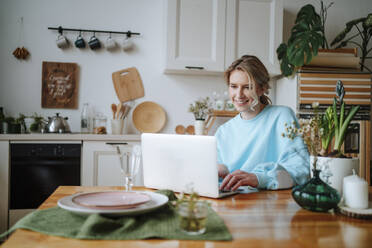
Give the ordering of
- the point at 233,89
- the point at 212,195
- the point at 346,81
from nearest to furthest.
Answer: the point at 212,195
the point at 233,89
the point at 346,81

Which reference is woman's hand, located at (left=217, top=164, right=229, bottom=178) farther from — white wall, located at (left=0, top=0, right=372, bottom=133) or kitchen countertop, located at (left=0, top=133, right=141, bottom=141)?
white wall, located at (left=0, top=0, right=372, bottom=133)

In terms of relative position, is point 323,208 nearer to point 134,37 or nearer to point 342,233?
point 342,233

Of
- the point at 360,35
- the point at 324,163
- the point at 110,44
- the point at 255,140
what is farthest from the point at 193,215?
the point at 360,35

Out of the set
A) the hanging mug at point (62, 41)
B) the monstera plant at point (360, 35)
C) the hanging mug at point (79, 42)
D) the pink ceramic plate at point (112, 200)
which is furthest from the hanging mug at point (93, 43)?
the pink ceramic plate at point (112, 200)

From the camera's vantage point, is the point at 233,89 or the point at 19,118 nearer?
the point at 233,89

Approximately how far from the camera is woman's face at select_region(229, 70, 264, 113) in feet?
5.66

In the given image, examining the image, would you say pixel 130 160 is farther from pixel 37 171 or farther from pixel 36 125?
pixel 36 125

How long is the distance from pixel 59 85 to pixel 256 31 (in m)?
→ 2.01

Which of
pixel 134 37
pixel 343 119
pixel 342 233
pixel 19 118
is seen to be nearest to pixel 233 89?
pixel 343 119

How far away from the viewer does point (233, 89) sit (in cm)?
176

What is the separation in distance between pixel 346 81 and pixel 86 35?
8.33 feet

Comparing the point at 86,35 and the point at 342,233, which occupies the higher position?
the point at 86,35

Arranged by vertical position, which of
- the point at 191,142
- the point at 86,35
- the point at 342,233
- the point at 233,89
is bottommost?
the point at 342,233

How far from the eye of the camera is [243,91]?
173cm
